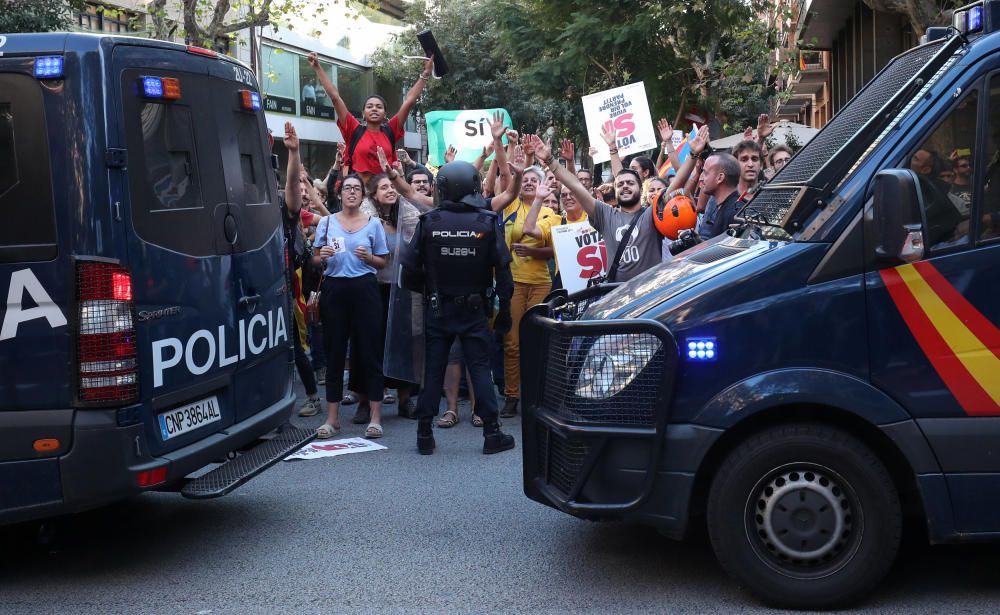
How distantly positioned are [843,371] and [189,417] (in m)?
3.01

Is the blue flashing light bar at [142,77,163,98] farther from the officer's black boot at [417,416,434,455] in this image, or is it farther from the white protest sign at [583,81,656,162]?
the white protest sign at [583,81,656,162]

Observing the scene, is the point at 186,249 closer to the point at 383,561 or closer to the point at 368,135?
the point at 383,561

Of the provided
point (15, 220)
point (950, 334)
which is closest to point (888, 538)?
point (950, 334)

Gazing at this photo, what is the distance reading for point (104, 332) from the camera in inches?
191

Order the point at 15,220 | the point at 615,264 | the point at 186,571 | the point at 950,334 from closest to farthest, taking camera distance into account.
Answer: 1. the point at 950,334
2. the point at 15,220
3. the point at 186,571
4. the point at 615,264

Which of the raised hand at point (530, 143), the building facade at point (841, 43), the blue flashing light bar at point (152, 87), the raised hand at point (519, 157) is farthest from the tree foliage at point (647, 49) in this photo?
the blue flashing light bar at point (152, 87)

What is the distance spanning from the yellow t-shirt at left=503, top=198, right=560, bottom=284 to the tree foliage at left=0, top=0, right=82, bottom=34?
12.4 m

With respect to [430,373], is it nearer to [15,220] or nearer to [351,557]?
[351,557]

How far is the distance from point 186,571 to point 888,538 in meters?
3.20

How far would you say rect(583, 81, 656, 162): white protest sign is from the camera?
13.9 m

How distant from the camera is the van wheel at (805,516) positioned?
175 inches

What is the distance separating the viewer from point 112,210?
4875mm

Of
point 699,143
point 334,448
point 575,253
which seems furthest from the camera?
point 575,253

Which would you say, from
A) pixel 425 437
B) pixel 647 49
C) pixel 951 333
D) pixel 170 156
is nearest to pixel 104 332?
pixel 170 156
